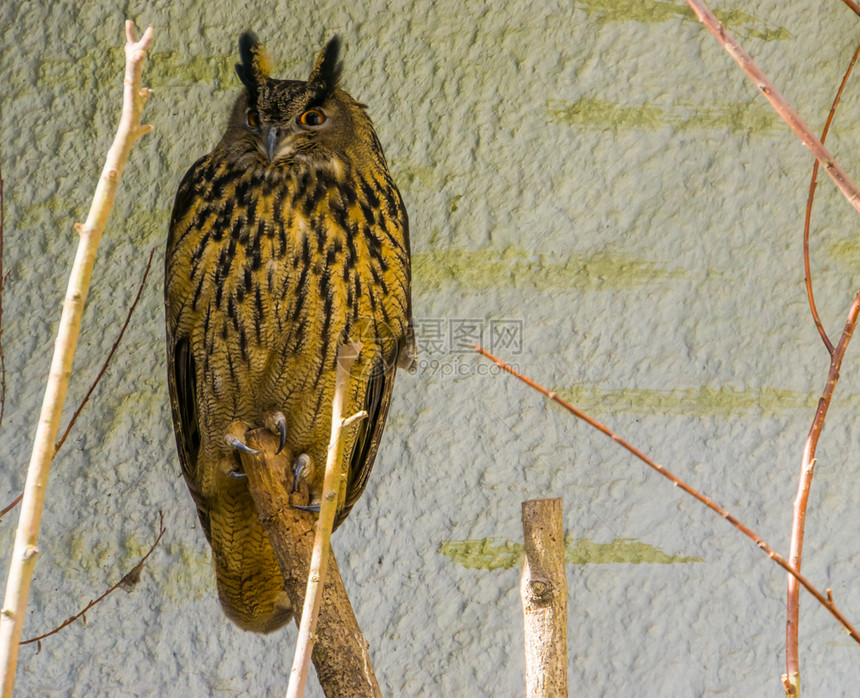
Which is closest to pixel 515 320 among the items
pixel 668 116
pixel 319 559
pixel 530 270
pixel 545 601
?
pixel 530 270

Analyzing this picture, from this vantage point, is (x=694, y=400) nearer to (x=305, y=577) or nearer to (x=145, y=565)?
(x=305, y=577)

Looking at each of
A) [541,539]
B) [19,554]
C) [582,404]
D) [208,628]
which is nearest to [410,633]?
[208,628]

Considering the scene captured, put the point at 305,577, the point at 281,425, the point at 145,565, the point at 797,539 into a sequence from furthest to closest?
the point at 145,565, the point at 281,425, the point at 305,577, the point at 797,539

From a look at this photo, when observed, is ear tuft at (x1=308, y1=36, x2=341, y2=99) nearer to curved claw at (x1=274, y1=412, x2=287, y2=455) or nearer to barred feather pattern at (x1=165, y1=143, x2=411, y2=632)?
barred feather pattern at (x1=165, y1=143, x2=411, y2=632)

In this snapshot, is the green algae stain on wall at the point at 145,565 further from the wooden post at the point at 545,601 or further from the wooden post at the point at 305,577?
the wooden post at the point at 545,601

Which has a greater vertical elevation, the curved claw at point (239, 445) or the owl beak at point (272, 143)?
the owl beak at point (272, 143)

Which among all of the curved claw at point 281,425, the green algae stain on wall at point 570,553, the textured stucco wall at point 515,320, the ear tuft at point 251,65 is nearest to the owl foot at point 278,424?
the curved claw at point 281,425

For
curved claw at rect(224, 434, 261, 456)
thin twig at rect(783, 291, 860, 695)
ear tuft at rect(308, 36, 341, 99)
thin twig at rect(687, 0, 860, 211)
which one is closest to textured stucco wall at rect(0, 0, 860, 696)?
ear tuft at rect(308, 36, 341, 99)
